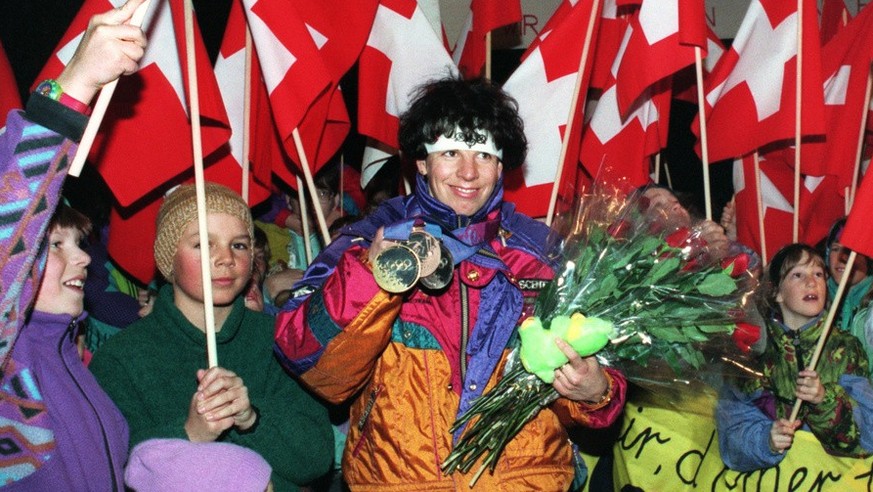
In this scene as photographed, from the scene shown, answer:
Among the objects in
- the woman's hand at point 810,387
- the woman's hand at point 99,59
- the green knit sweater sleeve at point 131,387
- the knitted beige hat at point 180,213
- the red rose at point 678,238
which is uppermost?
the woman's hand at point 99,59

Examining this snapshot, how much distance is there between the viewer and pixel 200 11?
5.59m

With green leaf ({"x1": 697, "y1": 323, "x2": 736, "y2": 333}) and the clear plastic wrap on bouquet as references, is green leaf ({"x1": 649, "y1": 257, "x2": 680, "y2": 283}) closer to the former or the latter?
the clear plastic wrap on bouquet

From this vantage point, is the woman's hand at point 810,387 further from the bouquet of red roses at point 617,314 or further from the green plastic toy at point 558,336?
the green plastic toy at point 558,336

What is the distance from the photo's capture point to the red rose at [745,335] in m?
2.30

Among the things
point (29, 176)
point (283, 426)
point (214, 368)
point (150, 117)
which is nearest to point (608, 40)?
point (150, 117)

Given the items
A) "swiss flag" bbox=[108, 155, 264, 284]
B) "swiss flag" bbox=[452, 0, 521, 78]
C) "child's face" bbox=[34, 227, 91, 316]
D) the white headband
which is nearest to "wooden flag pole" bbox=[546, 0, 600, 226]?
"swiss flag" bbox=[452, 0, 521, 78]

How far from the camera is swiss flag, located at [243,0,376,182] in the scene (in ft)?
10.3

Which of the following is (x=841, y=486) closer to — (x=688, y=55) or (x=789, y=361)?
(x=789, y=361)

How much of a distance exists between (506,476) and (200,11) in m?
4.17

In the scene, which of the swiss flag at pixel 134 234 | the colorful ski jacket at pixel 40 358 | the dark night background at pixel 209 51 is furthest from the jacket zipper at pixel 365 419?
the dark night background at pixel 209 51

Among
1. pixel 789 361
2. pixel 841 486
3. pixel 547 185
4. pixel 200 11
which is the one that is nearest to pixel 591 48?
pixel 547 185

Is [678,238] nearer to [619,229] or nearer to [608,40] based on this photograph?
[619,229]

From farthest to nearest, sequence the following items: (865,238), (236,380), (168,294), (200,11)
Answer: (200,11)
(865,238)
(168,294)
(236,380)

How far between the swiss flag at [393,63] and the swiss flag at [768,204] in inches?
68.2
